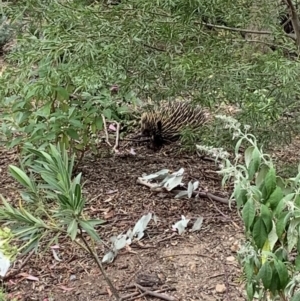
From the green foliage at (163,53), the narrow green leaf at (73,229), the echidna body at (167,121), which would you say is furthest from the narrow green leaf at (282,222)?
the echidna body at (167,121)

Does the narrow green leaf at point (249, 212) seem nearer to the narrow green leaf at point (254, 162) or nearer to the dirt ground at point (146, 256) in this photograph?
the narrow green leaf at point (254, 162)

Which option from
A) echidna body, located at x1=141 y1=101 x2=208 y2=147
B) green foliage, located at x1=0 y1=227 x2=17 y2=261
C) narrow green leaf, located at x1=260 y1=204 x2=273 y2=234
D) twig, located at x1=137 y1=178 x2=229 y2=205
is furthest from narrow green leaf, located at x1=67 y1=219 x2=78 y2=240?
echidna body, located at x1=141 y1=101 x2=208 y2=147

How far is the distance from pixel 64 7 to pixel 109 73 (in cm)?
38

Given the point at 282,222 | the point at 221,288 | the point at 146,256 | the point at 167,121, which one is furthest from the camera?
the point at 167,121

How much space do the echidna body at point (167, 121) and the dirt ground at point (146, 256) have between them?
636 mm

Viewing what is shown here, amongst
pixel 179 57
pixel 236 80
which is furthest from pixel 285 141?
pixel 179 57

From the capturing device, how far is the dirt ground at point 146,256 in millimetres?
2934

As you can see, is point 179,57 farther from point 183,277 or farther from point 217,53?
point 183,277

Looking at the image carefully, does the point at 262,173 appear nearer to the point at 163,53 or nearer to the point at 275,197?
the point at 275,197

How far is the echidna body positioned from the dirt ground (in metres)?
0.64

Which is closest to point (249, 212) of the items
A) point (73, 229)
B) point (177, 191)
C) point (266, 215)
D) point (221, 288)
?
point (266, 215)

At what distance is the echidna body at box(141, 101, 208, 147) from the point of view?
182 inches

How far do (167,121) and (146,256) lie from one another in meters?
1.73

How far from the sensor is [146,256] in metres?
3.19
